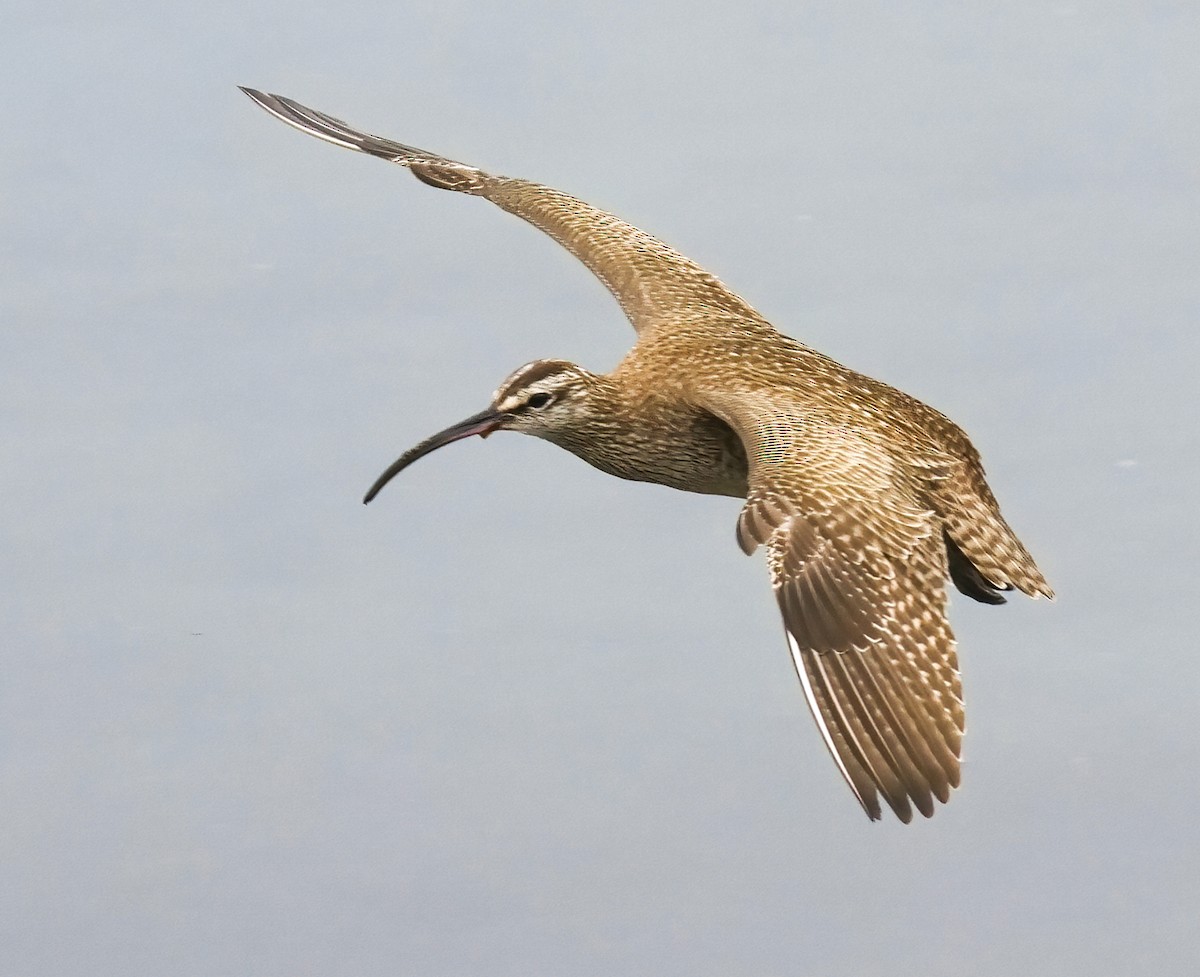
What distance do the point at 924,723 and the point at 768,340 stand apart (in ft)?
14.5

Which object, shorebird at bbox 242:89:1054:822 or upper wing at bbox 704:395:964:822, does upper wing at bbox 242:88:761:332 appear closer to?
shorebird at bbox 242:89:1054:822

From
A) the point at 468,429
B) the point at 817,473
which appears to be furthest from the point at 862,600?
the point at 468,429

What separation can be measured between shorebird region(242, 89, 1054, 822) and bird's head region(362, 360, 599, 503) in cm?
1

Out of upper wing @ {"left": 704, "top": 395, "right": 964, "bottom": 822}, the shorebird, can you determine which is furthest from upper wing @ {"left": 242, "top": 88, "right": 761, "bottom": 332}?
upper wing @ {"left": 704, "top": 395, "right": 964, "bottom": 822}

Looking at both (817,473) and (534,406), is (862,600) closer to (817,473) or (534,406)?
(817,473)

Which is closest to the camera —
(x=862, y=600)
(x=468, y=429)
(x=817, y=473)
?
(x=862, y=600)

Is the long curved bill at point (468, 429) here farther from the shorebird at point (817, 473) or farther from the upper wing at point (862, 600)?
the upper wing at point (862, 600)

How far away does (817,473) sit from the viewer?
1639 cm

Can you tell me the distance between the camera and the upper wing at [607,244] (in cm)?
1988

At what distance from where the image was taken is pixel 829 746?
1501cm

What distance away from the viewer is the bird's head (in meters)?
18.2

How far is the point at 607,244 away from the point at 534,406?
2.47 metres

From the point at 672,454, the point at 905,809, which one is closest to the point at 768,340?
the point at 672,454

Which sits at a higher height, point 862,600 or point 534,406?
point 862,600
